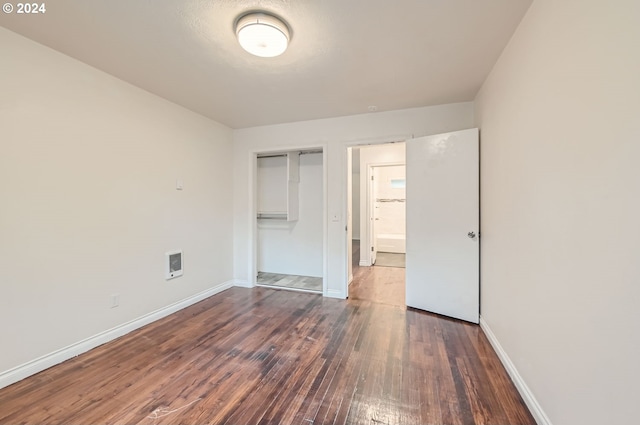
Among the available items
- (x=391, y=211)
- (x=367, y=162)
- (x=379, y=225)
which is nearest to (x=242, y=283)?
(x=367, y=162)

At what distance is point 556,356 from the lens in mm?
1361

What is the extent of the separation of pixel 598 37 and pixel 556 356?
1492 millimetres

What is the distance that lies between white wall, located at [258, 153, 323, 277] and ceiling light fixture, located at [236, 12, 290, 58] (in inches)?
108

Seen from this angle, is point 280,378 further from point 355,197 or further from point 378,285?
point 355,197

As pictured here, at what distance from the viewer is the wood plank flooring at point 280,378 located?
1.59 metres

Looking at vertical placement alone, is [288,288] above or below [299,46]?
below

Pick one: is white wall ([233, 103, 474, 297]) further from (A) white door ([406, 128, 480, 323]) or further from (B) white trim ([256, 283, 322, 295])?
(A) white door ([406, 128, 480, 323])

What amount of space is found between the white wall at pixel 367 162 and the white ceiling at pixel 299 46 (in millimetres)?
2175

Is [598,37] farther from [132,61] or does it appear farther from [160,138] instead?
[160,138]

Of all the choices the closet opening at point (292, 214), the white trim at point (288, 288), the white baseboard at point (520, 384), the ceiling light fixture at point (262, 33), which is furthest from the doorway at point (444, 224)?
the ceiling light fixture at point (262, 33)

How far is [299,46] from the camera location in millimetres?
2018

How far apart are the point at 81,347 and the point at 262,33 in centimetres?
293

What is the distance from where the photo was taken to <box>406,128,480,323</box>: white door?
9.30ft

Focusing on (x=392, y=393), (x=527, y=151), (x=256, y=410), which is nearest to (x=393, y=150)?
(x=527, y=151)
